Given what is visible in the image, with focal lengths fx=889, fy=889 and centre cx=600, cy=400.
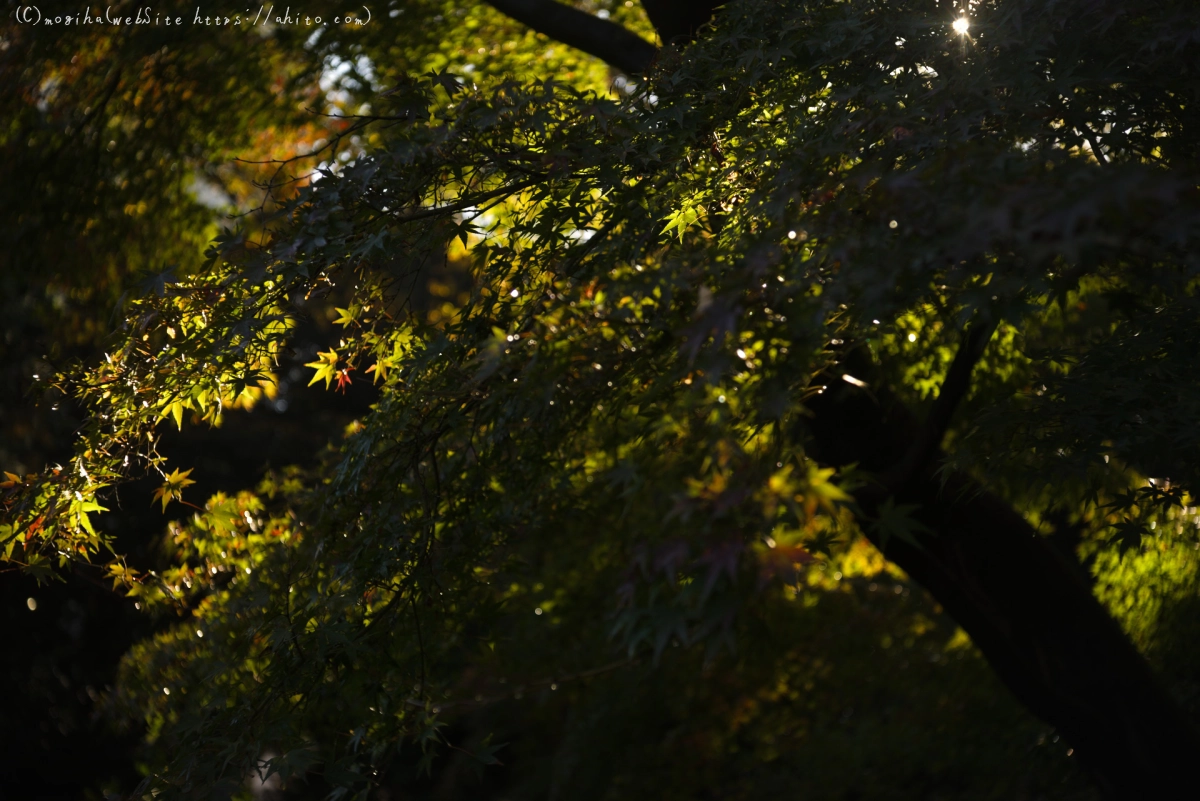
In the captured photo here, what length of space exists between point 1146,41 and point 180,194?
612cm

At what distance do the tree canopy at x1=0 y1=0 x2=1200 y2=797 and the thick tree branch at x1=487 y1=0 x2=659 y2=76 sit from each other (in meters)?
0.02

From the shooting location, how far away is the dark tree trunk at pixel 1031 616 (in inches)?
132

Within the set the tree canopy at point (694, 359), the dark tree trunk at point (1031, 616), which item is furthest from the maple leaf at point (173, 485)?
the dark tree trunk at point (1031, 616)

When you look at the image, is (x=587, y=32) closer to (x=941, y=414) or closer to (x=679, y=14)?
(x=679, y=14)

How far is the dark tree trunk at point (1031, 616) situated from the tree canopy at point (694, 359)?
0.01 m

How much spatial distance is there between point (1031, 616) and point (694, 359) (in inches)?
96.1

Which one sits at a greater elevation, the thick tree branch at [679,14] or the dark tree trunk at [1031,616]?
the thick tree branch at [679,14]

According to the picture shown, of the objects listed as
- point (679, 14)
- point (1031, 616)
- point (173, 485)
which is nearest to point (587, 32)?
point (679, 14)

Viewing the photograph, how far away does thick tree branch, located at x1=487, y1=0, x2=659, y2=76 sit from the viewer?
4.26 meters

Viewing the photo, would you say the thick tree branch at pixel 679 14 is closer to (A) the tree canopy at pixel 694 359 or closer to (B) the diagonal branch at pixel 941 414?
(A) the tree canopy at pixel 694 359

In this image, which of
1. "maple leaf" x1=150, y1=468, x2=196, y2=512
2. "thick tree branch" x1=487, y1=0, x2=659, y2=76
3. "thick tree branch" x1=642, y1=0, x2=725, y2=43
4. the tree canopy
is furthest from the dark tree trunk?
"maple leaf" x1=150, y1=468, x2=196, y2=512

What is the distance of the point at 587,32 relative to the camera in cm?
435

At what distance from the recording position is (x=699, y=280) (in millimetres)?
2074

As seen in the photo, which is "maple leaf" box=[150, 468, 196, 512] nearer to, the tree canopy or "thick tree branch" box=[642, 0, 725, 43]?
the tree canopy
